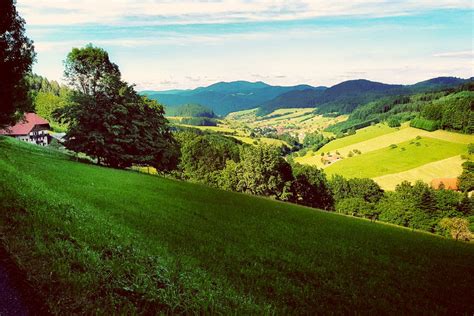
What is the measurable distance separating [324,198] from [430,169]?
60.4 m

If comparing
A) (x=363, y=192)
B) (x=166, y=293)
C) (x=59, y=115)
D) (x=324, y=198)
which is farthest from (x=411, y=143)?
(x=166, y=293)

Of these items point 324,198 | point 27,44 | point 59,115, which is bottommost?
point 324,198

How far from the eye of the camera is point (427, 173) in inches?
5458

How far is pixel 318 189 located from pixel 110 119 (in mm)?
82617

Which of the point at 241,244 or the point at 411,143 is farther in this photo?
the point at 411,143

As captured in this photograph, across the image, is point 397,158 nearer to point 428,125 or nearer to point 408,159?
point 408,159

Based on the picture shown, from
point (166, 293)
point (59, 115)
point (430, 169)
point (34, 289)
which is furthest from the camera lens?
point (430, 169)

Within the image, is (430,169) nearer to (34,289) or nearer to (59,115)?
(59,115)

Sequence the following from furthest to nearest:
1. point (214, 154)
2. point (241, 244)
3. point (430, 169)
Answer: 1. point (430, 169)
2. point (214, 154)
3. point (241, 244)

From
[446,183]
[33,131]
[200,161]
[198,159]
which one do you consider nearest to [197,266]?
[200,161]

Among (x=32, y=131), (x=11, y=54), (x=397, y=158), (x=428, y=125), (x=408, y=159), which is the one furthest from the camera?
(x=428, y=125)

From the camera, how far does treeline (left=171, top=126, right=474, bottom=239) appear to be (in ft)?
290

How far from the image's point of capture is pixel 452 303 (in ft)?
36.4

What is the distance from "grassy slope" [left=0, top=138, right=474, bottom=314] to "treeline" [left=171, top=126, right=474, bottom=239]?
6910 centimetres
